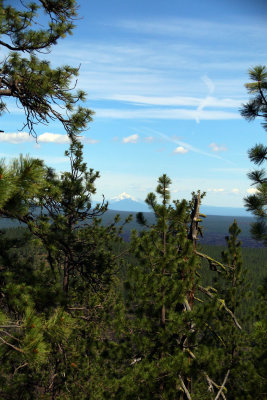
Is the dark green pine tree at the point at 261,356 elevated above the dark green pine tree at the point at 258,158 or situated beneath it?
situated beneath

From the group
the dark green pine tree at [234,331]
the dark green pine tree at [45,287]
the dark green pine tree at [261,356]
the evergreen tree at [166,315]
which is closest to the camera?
the dark green pine tree at [45,287]

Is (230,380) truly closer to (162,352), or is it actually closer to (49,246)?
(162,352)

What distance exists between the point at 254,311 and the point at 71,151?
8777mm

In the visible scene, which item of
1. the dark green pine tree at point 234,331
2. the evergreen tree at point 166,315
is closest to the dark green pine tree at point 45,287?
the evergreen tree at point 166,315

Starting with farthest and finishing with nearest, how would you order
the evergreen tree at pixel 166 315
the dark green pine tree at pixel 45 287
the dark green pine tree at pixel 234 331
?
the dark green pine tree at pixel 234 331 < the evergreen tree at pixel 166 315 < the dark green pine tree at pixel 45 287

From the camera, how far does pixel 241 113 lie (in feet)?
24.4

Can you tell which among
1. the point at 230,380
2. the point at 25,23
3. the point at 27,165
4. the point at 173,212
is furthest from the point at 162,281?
the point at 25,23

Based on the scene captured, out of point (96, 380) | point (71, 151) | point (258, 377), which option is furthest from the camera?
point (96, 380)

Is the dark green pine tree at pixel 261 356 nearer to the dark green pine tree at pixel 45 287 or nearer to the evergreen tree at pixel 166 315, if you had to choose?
the evergreen tree at pixel 166 315

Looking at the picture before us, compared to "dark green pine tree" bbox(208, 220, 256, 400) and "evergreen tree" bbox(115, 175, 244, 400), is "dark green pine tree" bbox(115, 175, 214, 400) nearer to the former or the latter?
"evergreen tree" bbox(115, 175, 244, 400)

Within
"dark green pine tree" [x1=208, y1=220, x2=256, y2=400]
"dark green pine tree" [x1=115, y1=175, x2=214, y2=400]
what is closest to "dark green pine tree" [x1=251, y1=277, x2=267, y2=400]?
"dark green pine tree" [x1=208, y1=220, x2=256, y2=400]

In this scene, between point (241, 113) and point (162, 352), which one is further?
point (241, 113)

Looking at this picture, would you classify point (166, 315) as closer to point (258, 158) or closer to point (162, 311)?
point (162, 311)

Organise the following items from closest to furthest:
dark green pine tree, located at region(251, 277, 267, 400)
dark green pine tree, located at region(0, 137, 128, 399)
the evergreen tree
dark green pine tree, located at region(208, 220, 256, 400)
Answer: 1. dark green pine tree, located at region(0, 137, 128, 399)
2. the evergreen tree
3. dark green pine tree, located at region(251, 277, 267, 400)
4. dark green pine tree, located at region(208, 220, 256, 400)
